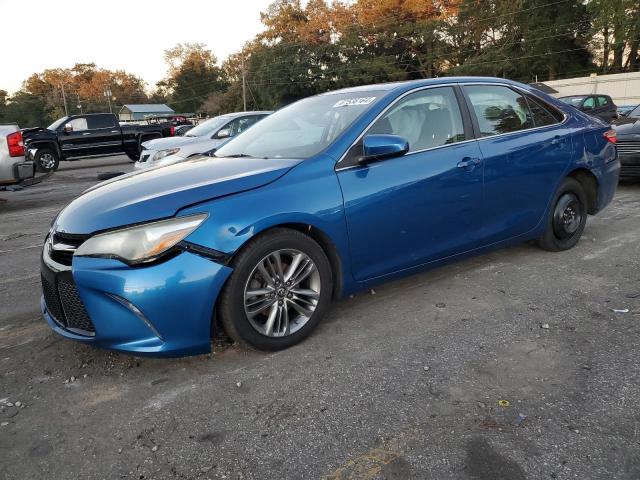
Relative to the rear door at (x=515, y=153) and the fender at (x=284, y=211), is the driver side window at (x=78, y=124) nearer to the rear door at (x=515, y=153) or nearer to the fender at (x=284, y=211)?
the rear door at (x=515, y=153)

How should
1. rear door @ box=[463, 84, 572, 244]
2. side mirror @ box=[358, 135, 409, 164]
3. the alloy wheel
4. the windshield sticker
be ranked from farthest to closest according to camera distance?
rear door @ box=[463, 84, 572, 244] < the windshield sticker < side mirror @ box=[358, 135, 409, 164] < the alloy wheel

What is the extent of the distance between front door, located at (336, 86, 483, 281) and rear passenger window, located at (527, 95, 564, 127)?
0.94m

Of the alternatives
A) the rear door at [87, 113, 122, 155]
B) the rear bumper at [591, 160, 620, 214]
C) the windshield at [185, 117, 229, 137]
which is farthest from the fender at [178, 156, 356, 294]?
the rear door at [87, 113, 122, 155]

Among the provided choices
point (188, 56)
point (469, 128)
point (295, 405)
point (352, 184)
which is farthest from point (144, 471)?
point (188, 56)

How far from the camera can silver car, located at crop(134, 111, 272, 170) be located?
8844 millimetres

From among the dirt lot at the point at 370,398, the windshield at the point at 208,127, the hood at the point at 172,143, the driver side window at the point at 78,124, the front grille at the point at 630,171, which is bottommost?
the dirt lot at the point at 370,398

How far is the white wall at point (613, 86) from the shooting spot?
105 feet

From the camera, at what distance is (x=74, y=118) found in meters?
16.9

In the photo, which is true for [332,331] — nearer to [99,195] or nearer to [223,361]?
[223,361]

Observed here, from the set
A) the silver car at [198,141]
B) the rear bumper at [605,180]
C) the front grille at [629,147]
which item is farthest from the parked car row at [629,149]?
the silver car at [198,141]

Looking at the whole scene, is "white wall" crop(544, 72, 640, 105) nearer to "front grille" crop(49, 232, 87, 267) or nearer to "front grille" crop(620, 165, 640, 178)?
"front grille" crop(620, 165, 640, 178)

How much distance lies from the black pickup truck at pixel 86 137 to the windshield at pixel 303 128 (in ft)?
47.3

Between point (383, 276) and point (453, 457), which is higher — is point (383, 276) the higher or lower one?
the higher one

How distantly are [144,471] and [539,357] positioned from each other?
2141 millimetres
